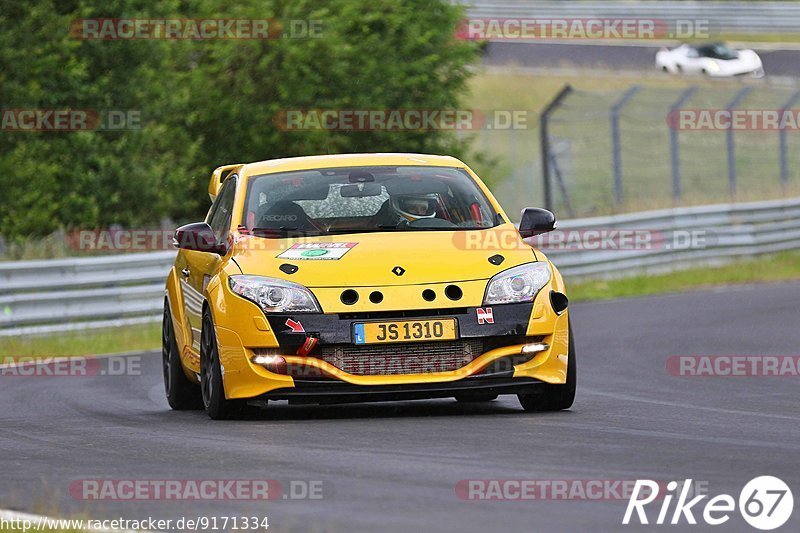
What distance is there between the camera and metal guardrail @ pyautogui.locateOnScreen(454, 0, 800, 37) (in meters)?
53.0

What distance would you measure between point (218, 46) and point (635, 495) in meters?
27.7

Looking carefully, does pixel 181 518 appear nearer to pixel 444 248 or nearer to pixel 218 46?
pixel 444 248

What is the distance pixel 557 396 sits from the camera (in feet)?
32.8

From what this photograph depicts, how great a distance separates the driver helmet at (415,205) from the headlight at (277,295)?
1.22m

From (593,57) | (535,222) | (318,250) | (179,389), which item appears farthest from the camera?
(593,57)

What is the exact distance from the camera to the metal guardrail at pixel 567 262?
18859 millimetres

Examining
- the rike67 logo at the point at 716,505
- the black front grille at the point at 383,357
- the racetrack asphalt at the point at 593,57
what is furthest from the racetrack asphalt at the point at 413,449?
the racetrack asphalt at the point at 593,57

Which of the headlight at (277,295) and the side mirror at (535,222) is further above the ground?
the headlight at (277,295)

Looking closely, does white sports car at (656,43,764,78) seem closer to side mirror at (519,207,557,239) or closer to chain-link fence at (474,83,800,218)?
chain-link fence at (474,83,800,218)

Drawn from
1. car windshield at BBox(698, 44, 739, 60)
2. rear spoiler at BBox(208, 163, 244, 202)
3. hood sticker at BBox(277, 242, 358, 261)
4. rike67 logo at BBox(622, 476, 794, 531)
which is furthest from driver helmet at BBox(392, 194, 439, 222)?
car windshield at BBox(698, 44, 739, 60)

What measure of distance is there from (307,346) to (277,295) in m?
0.32

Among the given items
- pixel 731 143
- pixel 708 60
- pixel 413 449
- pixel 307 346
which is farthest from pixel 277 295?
pixel 708 60

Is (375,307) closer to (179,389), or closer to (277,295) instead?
(277,295)

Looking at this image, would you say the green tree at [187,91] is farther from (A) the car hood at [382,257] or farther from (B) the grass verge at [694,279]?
(A) the car hood at [382,257]
